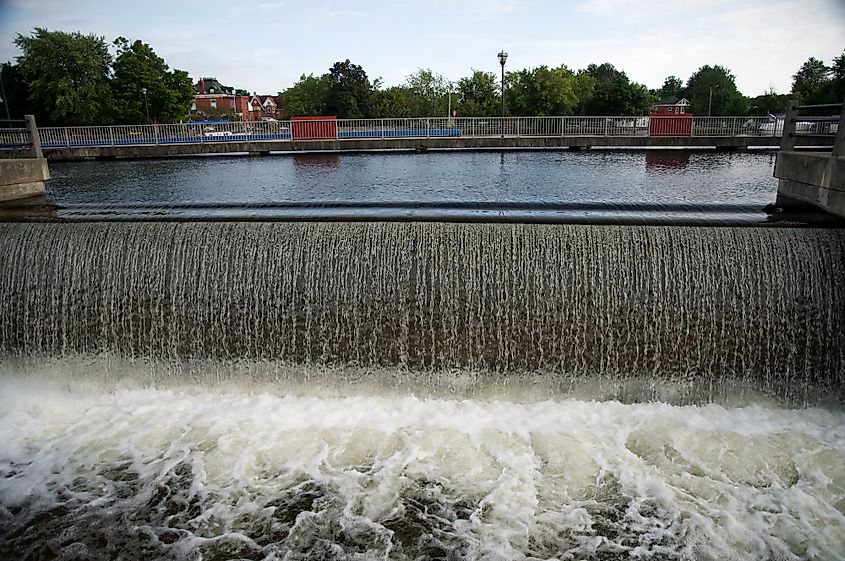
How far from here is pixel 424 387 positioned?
7020 mm

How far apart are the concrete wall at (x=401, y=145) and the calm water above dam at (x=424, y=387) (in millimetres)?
17373

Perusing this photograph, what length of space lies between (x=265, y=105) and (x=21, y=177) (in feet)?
369

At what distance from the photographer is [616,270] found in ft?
22.6

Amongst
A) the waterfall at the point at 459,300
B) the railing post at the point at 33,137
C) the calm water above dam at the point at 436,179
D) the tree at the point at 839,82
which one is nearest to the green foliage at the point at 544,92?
the tree at the point at 839,82

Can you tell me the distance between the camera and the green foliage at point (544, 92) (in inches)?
1905

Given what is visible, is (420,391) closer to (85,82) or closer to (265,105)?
(85,82)

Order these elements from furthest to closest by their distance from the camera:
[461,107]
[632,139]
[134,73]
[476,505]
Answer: [461,107], [134,73], [632,139], [476,505]

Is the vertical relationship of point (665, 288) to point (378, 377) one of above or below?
above

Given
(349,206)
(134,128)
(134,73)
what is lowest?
(349,206)

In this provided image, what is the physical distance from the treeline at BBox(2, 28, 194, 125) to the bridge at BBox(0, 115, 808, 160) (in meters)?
19.6

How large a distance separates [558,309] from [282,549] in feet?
12.3

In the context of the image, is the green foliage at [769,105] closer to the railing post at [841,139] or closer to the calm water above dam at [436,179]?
the calm water above dam at [436,179]

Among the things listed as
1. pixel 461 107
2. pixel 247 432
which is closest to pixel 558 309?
pixel 247 432

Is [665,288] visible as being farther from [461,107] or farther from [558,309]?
[461,107]
